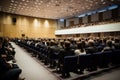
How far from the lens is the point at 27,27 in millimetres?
31156

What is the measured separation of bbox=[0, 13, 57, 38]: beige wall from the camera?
28266 mm

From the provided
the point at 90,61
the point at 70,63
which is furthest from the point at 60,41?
the point at 70,63

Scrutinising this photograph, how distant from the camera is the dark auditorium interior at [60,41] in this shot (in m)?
4.92

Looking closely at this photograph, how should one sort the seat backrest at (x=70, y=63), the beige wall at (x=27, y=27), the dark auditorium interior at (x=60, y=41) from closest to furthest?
1. the seat backrest at (x=70, y=63)
2. the dark auditorium interior at (x=60, y=41)
3. the beige wall at (x=27, y=27)

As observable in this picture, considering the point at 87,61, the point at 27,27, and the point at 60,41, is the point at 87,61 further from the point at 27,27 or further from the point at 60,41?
the point at 27,27

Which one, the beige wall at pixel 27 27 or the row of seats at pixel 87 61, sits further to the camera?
the beige wall at pixel 27 27

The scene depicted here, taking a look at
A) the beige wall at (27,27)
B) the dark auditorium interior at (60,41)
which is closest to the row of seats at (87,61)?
the dark auditorium interior at (60,41)

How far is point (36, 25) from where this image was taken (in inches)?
1272

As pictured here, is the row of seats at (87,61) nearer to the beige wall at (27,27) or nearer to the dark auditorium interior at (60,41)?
the dark auditorium interior at (60,41)

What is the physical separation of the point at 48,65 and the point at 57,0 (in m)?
12.3

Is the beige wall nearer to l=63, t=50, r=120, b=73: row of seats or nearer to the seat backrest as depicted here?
l=63, t=50, r=120, b=73: row of seats

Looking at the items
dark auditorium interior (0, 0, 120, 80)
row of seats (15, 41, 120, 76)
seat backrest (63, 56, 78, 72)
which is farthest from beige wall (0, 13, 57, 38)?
seat backrest (63, 56, 78, 72)

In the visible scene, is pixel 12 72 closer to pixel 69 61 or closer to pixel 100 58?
pixel 69 61

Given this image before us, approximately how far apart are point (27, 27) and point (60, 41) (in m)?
22.9
